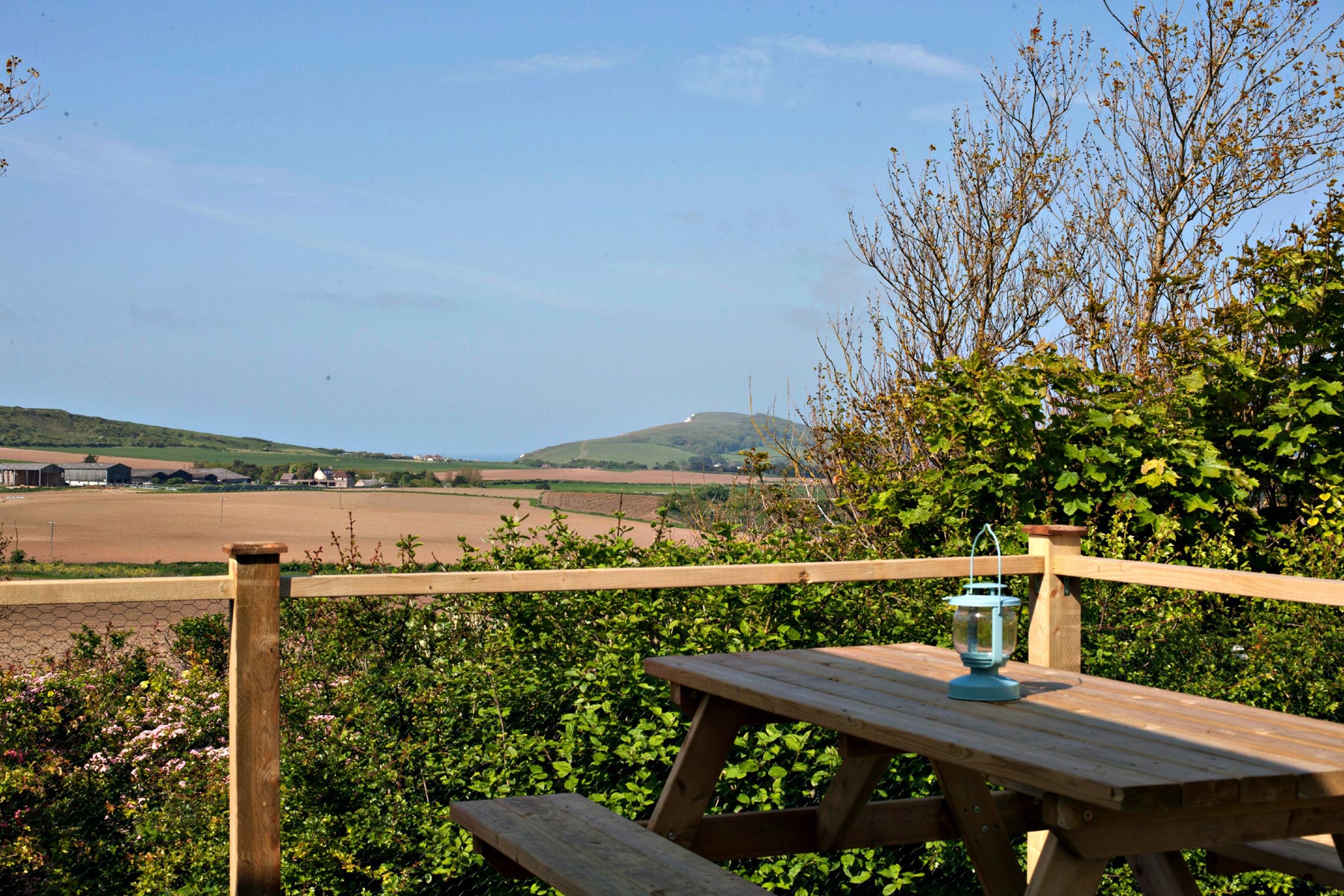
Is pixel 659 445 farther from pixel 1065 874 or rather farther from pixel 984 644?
pixel 1065 874

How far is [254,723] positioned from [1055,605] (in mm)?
2660

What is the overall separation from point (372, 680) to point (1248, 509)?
4.08 m

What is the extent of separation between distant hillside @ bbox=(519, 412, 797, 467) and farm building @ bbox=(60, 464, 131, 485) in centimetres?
3008

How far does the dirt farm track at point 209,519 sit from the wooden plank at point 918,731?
2890 cm

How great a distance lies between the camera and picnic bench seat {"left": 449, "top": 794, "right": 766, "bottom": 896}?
1.89 m

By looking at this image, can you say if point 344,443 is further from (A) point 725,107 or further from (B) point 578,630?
(B) point 578,630

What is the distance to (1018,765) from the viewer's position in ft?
5.35

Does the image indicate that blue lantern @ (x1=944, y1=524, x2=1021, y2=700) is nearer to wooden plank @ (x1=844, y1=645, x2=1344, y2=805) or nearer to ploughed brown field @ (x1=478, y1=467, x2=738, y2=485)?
wooden plank @ (x1=844, y1=645, x2=1344, y2=805)

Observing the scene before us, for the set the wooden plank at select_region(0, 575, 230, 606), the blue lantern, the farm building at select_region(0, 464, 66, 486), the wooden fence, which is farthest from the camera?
the farm building at select_region(0, 464, 66, 486)

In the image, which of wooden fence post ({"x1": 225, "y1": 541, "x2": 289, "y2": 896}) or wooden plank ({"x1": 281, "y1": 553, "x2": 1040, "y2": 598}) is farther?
wooden plank ({"x1": 281, "y1": 553, "x2": 1040, "y2": 598})

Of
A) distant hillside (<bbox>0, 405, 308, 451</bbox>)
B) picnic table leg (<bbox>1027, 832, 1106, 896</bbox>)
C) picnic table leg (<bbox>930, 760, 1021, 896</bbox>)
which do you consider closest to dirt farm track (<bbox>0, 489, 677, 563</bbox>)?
distant hillside (<bbox>0, 405, 308, 451</bbox>)

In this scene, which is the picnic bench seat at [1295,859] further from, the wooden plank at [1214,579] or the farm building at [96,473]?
the farm building at [96,473]

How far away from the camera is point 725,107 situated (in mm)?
13086

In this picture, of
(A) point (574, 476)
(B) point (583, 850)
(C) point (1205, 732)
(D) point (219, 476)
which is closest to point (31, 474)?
(D) point (219, 476)
